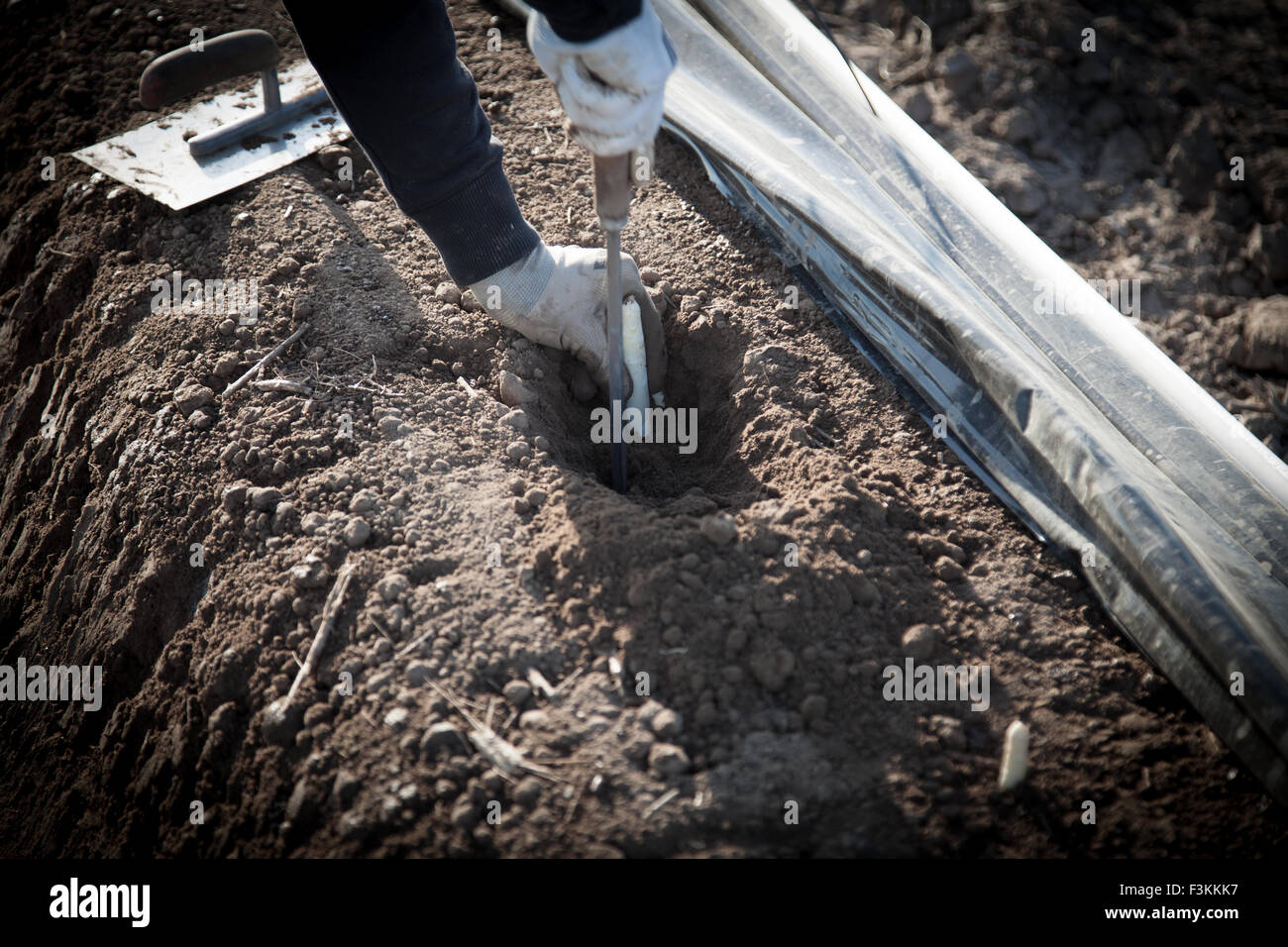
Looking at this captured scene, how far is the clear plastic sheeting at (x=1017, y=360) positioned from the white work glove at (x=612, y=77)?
2.37 feet

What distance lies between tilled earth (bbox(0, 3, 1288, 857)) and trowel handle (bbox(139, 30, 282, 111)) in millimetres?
307

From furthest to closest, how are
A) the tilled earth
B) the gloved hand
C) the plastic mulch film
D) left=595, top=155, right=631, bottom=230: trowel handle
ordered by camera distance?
the gloved hand → left=595, top=155, right=631, bottom=230: trowel handle → the plastic mulch film → the tilled earth

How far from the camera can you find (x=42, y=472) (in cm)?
240

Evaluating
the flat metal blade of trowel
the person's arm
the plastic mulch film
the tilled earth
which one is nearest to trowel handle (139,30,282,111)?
the flat metal blade of trowel

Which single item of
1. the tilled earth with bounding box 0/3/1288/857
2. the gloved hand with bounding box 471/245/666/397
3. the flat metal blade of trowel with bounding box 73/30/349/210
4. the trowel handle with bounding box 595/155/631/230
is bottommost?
the tilled earth with bounding box 0/3/1288/857

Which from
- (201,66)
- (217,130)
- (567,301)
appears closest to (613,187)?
(567,301)

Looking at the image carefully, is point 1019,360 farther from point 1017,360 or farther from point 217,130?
point 217,130

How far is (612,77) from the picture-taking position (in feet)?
5.33

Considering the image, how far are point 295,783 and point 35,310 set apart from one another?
203cm

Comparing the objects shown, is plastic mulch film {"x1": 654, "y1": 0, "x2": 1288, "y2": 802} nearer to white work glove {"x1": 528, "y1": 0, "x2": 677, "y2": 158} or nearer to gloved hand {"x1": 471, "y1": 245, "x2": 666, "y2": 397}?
gloved hand {"x1": 471, "y1": 245, "x2": 666, "y2": 397}

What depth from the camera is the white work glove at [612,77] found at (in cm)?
160

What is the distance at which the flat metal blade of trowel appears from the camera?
244cm

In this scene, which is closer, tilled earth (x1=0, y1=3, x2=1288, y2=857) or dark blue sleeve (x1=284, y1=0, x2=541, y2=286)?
tilled earth (x1=0, y1=3, x2=1288, y2=857)
